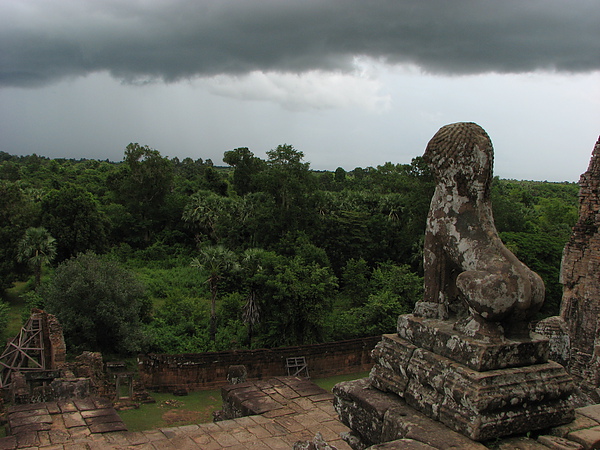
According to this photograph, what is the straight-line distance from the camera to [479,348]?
3.23m

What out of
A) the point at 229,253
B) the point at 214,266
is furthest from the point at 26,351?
the point at 229,253

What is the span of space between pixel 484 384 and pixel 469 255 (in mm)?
899

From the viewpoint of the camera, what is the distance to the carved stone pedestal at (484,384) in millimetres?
3096

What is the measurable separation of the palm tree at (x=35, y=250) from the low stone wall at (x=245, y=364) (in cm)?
1064

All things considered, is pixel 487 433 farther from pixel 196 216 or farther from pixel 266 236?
pixel 196 216

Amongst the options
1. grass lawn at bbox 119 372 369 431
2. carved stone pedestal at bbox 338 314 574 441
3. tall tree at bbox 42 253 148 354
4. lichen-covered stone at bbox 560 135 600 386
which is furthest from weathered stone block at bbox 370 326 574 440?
tall tree at bbox 42 253 148 354

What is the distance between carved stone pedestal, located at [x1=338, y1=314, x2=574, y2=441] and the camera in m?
3.10

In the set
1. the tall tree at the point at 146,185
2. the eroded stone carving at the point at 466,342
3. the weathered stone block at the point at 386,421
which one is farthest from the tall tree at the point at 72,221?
the eroded stone carving at the point at 466,342

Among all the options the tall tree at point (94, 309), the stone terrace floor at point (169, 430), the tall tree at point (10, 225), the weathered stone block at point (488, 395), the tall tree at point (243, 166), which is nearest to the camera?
the weathered stone block at point (488, 395)

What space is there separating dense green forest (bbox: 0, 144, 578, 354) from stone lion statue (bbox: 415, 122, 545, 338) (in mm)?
13964

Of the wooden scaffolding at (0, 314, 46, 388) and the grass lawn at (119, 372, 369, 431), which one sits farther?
the wooden scaffolding at (0, 314, 46, 388)

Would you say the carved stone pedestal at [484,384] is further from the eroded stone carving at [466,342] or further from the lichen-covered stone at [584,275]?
the lichen-covered stone at [584,275]

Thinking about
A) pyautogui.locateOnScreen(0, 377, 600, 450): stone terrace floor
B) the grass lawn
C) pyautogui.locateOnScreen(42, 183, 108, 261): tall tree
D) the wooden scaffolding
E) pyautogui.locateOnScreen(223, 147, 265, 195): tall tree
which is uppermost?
pyautogui.locateOnScreen(223, 147, 265, 195): tall tree

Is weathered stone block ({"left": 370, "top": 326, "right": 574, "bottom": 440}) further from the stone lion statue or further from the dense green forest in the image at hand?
the dense green forest
